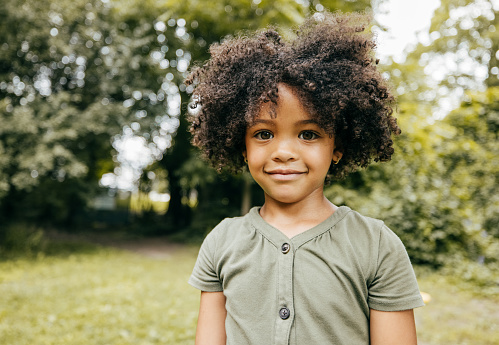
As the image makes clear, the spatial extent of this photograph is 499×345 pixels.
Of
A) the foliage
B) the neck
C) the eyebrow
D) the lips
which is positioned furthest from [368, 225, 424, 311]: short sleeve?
the foliage

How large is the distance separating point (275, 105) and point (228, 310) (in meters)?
0.73

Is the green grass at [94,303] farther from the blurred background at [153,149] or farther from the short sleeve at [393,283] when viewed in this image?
the short sleeve at [393,283]

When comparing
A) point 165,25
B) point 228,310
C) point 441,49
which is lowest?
point 228,310

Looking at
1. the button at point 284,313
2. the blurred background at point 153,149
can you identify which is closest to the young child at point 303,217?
the button at point 284,313

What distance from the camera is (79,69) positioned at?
9.34m

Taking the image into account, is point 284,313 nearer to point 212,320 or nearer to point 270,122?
point 212,320

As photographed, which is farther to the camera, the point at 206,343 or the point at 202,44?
the point at 202,44

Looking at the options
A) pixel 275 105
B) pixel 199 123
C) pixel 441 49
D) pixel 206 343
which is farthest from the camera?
pixel 441 49

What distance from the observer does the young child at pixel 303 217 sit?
4.09 feet

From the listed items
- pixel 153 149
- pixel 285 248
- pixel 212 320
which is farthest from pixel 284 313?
pixel 153 149

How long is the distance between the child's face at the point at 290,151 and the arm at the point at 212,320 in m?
0.45

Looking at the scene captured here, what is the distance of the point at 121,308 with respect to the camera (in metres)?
5.39

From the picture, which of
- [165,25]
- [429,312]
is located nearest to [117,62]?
[165,25]

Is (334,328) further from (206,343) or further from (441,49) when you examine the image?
(441,49)
